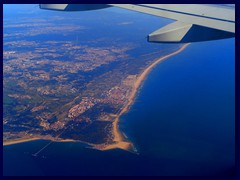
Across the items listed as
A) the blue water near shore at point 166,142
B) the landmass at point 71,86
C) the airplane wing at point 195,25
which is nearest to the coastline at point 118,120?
the landmass at point 71,86

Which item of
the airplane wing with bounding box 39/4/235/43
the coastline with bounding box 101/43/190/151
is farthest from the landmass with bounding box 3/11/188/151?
the airplane wing with bounding box 39/4/235/43

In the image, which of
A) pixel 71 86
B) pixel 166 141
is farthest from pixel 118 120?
pixel 71 86

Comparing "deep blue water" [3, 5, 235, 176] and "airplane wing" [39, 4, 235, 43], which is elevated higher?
"airplane wing" [39, 4, 235, 43]

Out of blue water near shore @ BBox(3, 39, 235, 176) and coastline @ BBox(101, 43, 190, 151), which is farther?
coastline @ BBox(101, 43, 190, 151)

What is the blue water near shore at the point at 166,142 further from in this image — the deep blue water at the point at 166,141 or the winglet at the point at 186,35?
the winglet at the point at 186,35

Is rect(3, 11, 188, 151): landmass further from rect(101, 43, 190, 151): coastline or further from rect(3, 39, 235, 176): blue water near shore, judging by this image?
rect(3, 39, 235, 176): blue water near shore

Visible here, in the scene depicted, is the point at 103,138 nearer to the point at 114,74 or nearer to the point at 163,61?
the point at 114,74
